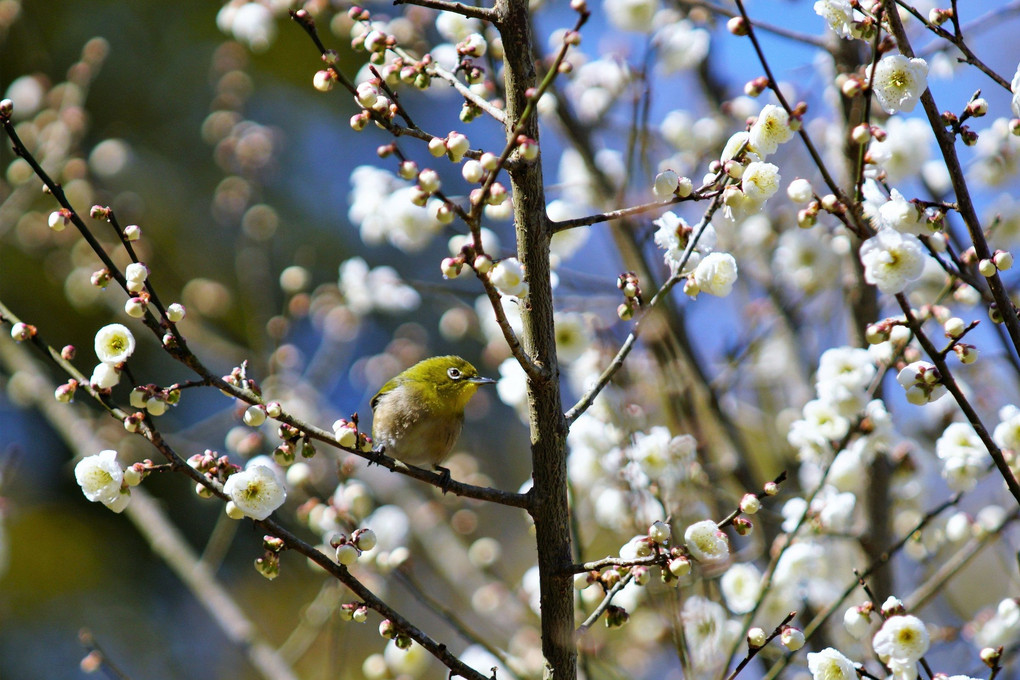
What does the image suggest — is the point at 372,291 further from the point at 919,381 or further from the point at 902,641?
the point at 902,641

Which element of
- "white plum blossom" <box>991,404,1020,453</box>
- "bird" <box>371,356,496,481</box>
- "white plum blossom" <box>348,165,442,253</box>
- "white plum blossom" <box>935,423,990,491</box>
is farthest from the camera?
"white plum blossom" <box>348,165,442,253</box>

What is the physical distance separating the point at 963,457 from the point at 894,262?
973mm

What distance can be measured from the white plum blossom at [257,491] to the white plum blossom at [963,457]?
6.06 ft

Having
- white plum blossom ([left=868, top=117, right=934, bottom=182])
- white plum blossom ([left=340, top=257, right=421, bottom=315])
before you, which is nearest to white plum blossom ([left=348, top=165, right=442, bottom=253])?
white plum blossom ([left=340, top=257, right=421, bottom=315])

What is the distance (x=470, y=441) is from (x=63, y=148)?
16.1 ft

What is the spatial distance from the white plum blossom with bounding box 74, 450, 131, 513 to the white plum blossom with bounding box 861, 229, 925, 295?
1618mm

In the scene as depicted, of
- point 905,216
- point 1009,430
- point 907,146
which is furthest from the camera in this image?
point 907,146

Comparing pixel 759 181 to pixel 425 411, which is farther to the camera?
pixel 425 411

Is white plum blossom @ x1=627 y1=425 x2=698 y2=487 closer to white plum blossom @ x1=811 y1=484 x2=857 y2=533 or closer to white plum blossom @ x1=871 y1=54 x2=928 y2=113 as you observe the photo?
white plum blossom @ x1=811 y1=484 x2=857 y2=533

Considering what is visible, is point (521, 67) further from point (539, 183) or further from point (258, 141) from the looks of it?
point (258, 141)

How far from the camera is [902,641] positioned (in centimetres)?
181

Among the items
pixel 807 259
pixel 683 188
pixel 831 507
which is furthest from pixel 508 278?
pixel 807 259

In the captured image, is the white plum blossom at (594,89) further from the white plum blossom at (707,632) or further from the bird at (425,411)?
the white plum blossom at (707,632)

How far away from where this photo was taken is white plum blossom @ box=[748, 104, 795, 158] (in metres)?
1.85
